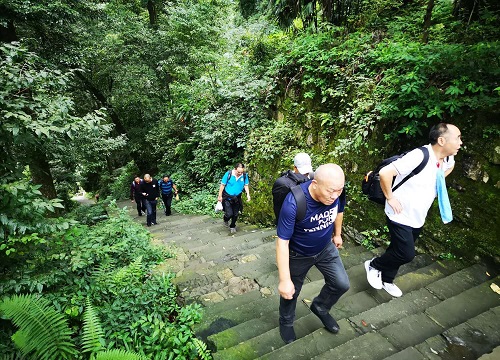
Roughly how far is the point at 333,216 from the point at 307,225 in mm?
319

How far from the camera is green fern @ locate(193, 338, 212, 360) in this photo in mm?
2547

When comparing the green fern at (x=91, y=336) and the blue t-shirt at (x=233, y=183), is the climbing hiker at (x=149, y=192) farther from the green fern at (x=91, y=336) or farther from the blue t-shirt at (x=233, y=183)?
the green fern at (x=91, y=336)

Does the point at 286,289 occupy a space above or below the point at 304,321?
above

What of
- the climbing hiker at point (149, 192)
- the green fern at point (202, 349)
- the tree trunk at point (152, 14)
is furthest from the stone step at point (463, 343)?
the tree trunk at point (152, 14)

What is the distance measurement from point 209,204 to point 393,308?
7.39 meters

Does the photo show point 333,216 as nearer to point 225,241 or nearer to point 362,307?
point 362,307

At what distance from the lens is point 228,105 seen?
947cm

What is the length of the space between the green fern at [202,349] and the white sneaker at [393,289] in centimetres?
216

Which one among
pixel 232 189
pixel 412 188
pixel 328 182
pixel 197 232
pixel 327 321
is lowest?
pixel 197 232

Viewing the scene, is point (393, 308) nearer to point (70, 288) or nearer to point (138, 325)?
point (138, 325)

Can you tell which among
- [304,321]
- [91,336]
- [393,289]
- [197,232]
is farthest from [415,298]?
[197,232]

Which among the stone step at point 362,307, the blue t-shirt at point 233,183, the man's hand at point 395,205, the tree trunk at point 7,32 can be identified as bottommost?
the stone step at point 362,307

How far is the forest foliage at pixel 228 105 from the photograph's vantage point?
3.05 meters

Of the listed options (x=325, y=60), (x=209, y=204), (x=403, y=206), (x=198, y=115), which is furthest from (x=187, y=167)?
(x=403, y=206)
